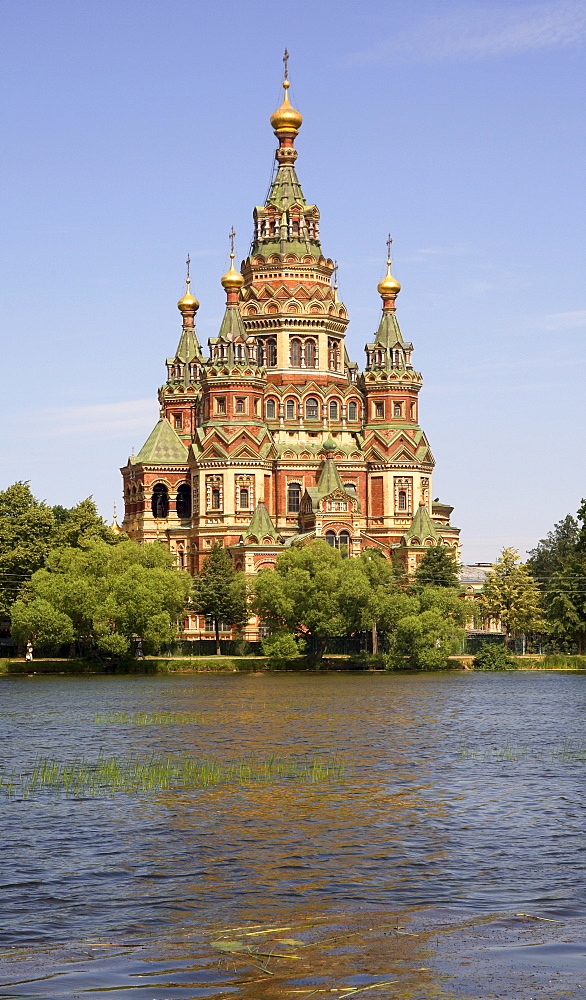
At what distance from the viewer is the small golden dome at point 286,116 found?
106 meters

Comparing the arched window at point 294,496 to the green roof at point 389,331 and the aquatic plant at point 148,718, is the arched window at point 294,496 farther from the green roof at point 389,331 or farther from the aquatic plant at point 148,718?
the aquatic plant at point 148,718

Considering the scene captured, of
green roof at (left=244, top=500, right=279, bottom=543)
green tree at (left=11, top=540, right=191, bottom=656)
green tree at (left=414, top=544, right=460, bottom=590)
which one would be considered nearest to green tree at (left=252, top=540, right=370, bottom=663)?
green tree at (left=11, top=540, right=191, bottom=656)

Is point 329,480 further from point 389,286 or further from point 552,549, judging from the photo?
point 552,549

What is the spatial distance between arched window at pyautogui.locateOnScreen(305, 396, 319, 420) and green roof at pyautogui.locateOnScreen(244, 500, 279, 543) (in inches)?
401

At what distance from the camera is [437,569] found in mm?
91125

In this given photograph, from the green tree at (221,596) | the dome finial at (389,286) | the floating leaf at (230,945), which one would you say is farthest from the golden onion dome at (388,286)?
the floating leaf at (230,945)

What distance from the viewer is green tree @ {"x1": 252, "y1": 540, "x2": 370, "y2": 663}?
7744 cm

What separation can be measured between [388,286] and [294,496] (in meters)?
18.5

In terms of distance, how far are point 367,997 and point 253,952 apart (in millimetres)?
2021

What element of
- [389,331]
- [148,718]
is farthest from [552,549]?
[148,718]

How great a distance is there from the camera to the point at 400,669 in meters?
78.9

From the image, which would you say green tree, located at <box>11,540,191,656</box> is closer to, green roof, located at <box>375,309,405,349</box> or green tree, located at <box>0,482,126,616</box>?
green tree, located at <box>0,482,126,616</box>

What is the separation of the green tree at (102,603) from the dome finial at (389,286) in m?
36.9

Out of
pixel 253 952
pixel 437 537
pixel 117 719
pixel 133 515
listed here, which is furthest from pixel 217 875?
pixel 133 515
